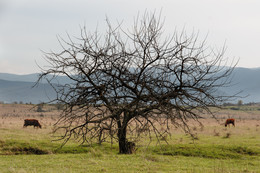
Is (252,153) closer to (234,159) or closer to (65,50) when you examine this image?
(234,159)

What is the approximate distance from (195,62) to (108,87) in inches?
169

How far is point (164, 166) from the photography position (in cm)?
1312

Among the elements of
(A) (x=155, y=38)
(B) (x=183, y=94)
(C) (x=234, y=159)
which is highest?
(A) (x=155, y=38)

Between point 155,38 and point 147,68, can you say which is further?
point 147,68

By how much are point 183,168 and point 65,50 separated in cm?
729

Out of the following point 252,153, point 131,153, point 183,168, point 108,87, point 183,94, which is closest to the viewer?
point 183,168

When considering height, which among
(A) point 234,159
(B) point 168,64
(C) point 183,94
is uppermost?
(B) point 168,64

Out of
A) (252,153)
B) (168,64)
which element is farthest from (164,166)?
(252,153)

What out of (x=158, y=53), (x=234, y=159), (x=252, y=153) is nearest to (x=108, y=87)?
(x=158, y=53)

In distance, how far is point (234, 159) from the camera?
16906 mm

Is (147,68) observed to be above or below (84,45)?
below

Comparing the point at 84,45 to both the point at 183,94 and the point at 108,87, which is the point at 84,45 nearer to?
the point at 108,87

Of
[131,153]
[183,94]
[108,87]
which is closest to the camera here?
[183,94]

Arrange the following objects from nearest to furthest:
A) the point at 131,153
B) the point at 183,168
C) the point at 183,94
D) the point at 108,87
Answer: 1. the point at 183,168
2. the point at 183,94
3. the point at 108,87
4. the point at 131,153
